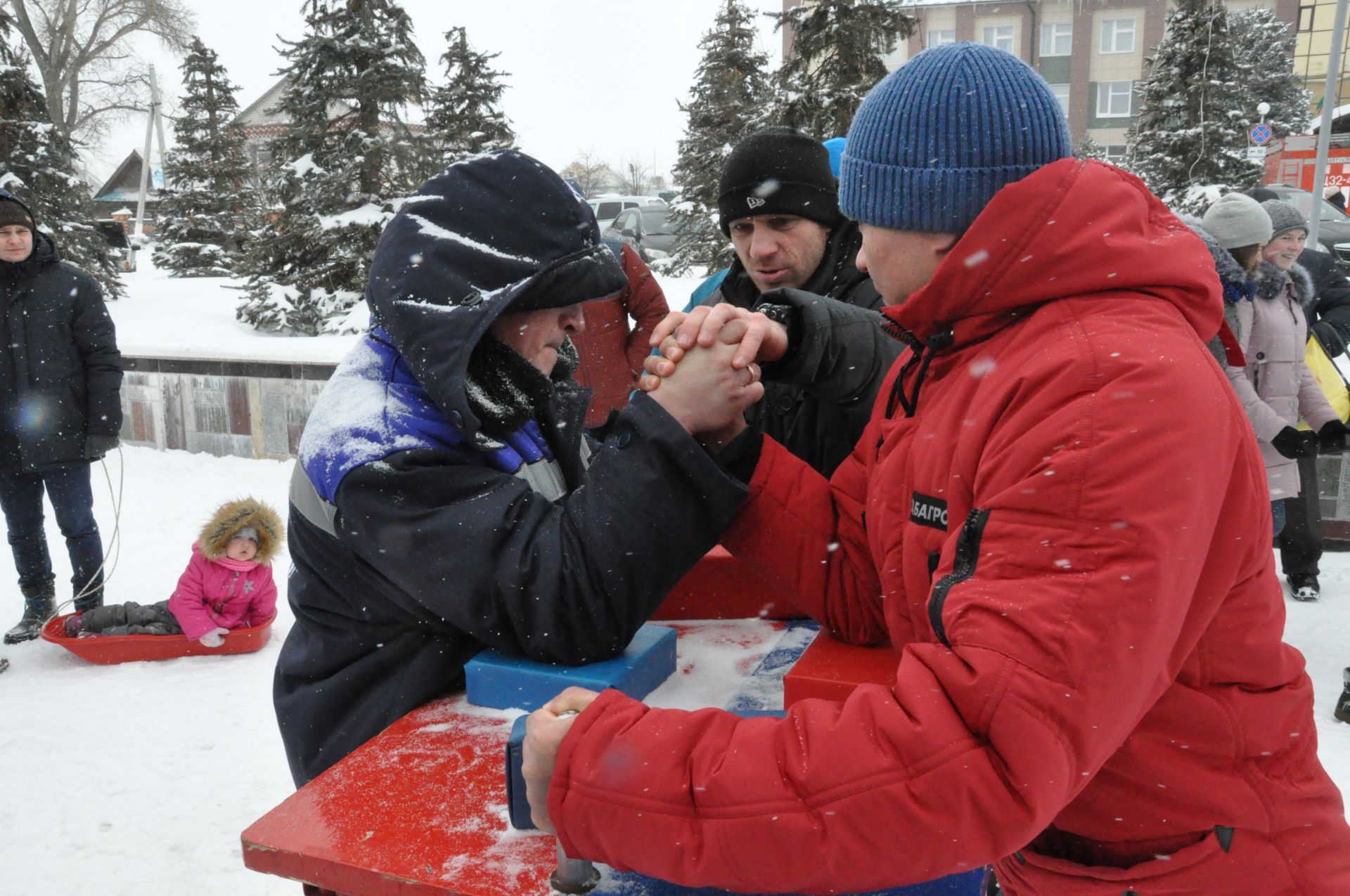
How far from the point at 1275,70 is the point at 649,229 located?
25161 millimetres

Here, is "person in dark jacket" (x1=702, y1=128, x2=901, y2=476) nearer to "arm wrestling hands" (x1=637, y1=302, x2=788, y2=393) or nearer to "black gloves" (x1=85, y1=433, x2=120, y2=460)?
"arm wrestling hands" (x1=637, y1=302, x2=788, y2=393)

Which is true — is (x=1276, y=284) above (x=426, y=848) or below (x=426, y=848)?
above

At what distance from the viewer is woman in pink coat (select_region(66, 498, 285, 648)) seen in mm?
5098

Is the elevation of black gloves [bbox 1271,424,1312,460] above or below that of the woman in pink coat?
above

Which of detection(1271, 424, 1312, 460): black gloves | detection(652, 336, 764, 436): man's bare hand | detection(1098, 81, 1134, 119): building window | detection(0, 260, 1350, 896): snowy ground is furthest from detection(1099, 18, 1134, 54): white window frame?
detection(652, 336, 764, 436): man's bare hand

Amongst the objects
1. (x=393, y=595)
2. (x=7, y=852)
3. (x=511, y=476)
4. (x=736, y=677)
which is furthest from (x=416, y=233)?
(x=7, y=852)

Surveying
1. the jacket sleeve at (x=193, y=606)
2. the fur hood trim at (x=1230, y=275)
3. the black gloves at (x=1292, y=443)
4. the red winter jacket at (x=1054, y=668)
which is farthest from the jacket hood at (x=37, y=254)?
the black gloves at (x=1292, y=443)

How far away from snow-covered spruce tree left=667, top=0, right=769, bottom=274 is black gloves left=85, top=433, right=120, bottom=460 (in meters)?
14.7

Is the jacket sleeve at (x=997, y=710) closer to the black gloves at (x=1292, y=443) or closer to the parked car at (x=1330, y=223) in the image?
the black gloves at (x=1292, y=443)

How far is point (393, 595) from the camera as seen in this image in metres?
1.53

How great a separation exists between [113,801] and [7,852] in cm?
38

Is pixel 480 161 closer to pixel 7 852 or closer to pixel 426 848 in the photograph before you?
pixel 426 848

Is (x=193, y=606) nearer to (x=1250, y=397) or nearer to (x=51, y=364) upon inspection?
(x=51, y=364)

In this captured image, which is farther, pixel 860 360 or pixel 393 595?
pixel 860 360
